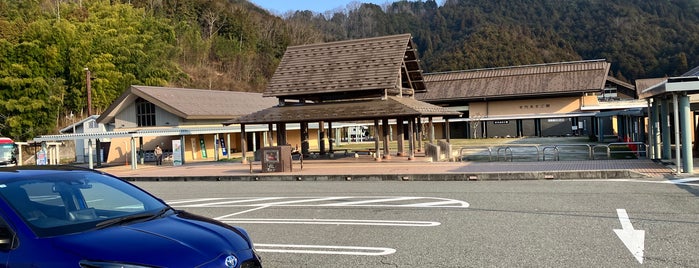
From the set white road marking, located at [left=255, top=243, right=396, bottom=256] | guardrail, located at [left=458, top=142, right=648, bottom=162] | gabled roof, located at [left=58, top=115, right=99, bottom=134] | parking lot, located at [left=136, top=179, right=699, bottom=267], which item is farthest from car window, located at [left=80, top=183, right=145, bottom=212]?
gabled roof, located at [left=58, top=115, right=99, bottom=134]

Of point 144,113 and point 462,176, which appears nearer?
point 462,176

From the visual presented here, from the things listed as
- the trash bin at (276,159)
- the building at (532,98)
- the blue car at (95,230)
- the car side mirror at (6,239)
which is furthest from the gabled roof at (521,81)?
the car side mirror at (6,239)

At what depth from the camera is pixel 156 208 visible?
4.89m

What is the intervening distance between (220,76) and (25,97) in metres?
33.5

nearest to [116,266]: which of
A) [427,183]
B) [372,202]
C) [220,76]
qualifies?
[372,202]

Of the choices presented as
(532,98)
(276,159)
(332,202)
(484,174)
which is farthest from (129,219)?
(532,98)

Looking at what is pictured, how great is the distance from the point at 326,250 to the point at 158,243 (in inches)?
139

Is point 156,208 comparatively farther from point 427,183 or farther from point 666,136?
point 666,136

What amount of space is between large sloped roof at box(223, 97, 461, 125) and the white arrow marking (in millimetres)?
15580

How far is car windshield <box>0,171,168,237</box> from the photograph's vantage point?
4039 millimetres

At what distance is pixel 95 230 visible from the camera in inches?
157

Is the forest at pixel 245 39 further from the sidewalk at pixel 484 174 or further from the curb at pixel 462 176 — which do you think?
the curb at pixel 462 176

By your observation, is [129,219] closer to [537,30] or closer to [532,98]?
[532,98]

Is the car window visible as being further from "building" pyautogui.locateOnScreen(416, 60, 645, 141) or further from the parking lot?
"building" pyautogui.locateOnScreen(416, 60, 645, 141)
